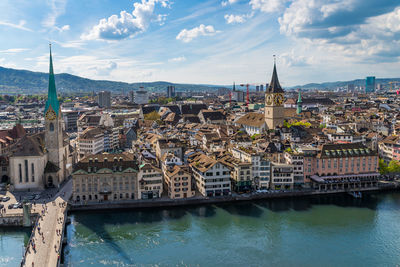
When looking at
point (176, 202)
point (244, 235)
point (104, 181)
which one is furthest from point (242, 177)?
point (104, 181)

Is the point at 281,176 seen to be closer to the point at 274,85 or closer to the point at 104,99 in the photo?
the point at 274,85

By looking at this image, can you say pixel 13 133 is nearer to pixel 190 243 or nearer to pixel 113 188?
pixel 113 188

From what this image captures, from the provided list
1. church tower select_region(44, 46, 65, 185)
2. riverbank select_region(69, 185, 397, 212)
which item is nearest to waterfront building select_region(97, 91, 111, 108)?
church tower select_region(44, 46, 65, 185)

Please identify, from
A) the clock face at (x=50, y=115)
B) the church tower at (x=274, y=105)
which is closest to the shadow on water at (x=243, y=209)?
the clock face at (x=50, y=115)

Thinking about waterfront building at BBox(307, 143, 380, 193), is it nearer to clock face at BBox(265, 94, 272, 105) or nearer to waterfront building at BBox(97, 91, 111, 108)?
clock face at BBox(265, 94, 272, 105)

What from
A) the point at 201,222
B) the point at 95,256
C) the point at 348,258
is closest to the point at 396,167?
the point at 348,258
